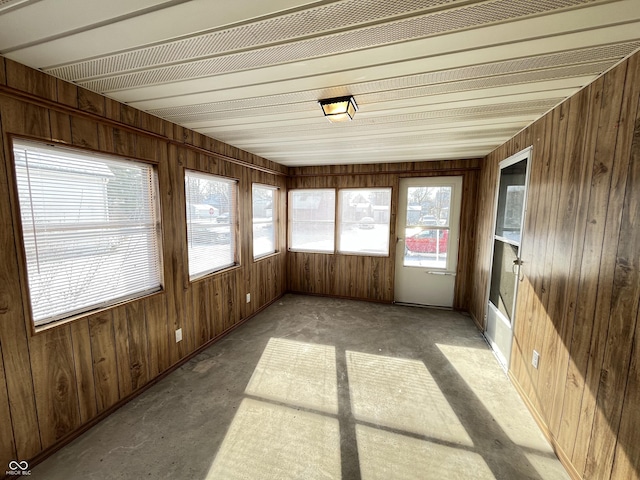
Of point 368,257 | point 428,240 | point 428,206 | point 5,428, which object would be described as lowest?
point 5,428

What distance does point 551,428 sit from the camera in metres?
1.78

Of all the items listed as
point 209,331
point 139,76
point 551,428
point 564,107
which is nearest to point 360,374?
point 551,428

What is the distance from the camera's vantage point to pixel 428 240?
422 centimetres

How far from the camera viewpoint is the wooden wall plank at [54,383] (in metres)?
1.58

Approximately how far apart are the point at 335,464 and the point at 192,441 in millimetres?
967

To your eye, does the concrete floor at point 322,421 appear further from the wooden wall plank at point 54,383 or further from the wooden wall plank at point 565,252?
the wooden wall plank at point 565,252

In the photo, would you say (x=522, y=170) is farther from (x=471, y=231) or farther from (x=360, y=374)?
(x=360, y=374)

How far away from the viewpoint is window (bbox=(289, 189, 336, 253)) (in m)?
4.68

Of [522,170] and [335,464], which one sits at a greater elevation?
[522,170]

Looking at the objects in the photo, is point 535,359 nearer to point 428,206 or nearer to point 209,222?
point 428,206

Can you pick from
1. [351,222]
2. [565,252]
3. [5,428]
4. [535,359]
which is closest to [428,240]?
[351,222]

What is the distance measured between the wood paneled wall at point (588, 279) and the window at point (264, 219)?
3.27m

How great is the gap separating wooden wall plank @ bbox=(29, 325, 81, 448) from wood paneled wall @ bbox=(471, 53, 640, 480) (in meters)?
3.15

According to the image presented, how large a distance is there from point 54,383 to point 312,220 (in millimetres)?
3728
